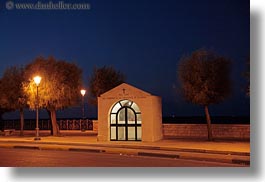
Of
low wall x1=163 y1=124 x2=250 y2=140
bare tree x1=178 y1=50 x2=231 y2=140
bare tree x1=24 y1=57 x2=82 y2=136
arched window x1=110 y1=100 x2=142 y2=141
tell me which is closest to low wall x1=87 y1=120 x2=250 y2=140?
low wall x1=163 y1=124 x2=250 y2=140

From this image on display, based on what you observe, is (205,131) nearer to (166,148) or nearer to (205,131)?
(205,131)

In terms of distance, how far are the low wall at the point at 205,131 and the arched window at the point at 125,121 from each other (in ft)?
13.7

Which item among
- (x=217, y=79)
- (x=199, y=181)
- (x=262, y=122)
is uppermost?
(x=217, y=79)

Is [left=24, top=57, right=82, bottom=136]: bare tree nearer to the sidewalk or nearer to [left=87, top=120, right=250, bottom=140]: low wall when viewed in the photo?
the sidewalk

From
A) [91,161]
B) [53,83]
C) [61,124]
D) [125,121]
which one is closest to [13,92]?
[53,83]

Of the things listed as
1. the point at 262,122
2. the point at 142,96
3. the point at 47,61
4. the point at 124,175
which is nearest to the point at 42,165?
the point at 124,175

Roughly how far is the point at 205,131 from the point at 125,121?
210 inches

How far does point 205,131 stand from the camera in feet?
88.9

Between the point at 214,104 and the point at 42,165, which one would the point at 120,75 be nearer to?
the point at 214,104

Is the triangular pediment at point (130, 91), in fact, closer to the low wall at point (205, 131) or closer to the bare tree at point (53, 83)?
the low wall at point (205, 131)

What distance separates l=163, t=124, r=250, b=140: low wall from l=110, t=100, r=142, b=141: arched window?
4175mm

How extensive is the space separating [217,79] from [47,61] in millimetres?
10794

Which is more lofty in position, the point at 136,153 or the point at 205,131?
the point at 205,131

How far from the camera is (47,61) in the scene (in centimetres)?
2912
